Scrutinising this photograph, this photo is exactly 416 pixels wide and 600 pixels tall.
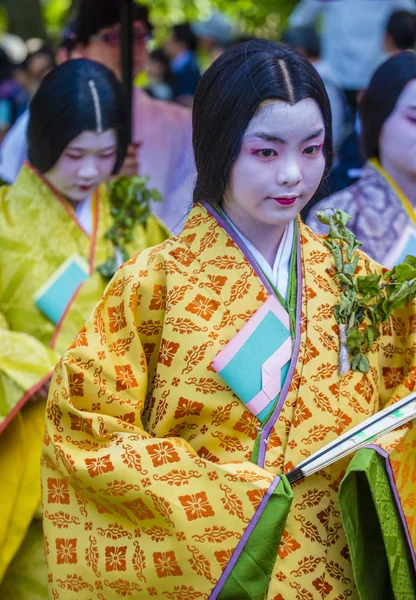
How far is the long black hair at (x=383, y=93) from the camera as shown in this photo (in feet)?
14.7

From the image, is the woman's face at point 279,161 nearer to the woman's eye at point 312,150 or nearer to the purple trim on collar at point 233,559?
the woman's eye at point 312,150

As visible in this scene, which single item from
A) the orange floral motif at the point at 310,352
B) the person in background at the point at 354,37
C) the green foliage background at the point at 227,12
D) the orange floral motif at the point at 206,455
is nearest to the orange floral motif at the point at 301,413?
the orange floral motif at the point at 310,352

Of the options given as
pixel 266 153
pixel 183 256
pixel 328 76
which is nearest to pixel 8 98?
pixel 328 76

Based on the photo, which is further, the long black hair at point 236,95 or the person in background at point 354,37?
the person in background at point 354,37

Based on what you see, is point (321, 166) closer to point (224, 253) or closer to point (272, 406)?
point (224, 253)

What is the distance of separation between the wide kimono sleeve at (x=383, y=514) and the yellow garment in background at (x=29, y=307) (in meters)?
1.48

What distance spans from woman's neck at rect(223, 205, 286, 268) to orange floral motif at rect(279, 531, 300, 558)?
2.35ft

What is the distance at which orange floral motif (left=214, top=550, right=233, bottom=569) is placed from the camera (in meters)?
2.62

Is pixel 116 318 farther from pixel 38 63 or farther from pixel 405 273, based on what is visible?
pixel 38 63

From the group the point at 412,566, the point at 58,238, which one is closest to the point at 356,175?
the point at 58,238

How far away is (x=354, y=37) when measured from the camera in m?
7.49

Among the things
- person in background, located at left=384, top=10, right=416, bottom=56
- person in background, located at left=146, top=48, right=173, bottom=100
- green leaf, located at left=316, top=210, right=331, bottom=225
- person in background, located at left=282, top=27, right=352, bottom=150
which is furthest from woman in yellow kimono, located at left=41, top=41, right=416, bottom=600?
person in background, located at left=146, top=48, right=173, bottom=100

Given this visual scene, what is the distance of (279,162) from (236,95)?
A: 204mm

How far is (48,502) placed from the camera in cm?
289
